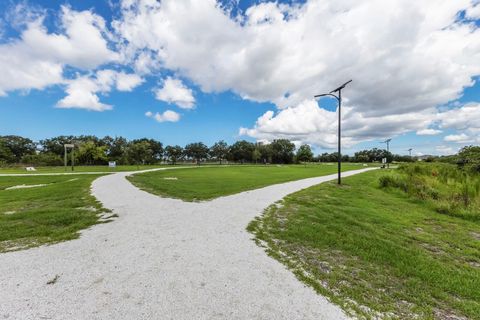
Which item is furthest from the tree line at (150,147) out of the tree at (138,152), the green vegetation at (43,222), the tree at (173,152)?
the green vegetation at (43,222)

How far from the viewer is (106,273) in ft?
12.3

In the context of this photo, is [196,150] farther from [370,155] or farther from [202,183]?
[370,155]

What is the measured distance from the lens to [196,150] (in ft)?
332

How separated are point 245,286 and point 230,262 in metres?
0.86

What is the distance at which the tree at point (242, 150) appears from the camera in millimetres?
106500

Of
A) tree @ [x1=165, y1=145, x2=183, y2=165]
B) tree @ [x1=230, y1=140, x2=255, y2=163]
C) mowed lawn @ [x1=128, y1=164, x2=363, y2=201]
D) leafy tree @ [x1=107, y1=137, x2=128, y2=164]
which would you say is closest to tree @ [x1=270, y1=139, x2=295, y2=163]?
tree @ [x1=230, y1=140, x2=255, y2=163]

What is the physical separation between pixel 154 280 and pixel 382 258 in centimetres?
436

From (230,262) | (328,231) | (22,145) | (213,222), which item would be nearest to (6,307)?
(230,262)

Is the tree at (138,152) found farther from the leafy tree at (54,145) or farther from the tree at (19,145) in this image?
the tree at (19,145)

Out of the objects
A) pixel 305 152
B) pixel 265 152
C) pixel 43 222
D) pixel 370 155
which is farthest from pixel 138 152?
pixel 370 155

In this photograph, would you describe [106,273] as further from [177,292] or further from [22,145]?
[22,145]

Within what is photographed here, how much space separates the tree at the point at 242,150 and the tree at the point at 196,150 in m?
13.3

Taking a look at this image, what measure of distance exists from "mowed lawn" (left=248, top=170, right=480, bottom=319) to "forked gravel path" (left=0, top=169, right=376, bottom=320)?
0.51 m

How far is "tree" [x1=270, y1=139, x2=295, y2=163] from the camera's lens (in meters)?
106
